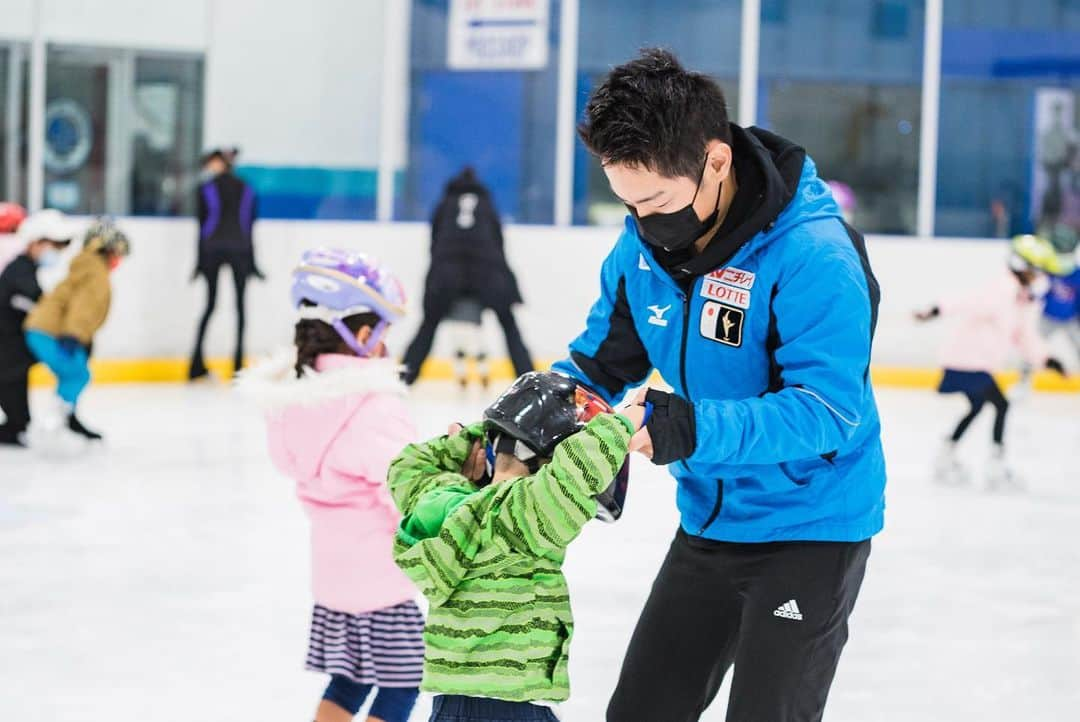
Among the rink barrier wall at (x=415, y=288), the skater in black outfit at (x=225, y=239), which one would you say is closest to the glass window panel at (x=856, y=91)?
the rink barrier wall at (x=415, y=288)

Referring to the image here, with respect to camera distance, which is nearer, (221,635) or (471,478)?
(471,478)

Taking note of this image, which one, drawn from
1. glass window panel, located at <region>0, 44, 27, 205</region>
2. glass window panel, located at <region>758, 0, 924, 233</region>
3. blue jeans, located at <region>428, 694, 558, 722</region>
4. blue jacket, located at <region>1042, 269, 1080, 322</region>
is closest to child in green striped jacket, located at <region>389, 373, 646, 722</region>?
blue jeans, located at <region>428, 694, 558, 722</region>

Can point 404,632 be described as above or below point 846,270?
below

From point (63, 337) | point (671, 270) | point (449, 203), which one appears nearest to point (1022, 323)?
point (449, 203)

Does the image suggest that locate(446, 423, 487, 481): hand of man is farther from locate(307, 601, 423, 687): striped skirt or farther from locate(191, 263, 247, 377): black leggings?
locate(191, 263, 247, 377): black leggings

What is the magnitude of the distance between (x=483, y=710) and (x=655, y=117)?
71 centimetres

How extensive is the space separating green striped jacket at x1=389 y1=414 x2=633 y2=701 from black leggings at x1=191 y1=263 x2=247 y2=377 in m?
8.07

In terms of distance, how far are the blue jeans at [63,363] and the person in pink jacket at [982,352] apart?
3.48 metres

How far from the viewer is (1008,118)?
39.4ft

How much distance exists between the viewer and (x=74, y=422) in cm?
741

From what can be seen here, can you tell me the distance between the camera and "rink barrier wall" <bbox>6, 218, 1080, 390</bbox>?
33.9ft

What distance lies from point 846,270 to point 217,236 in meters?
8.46

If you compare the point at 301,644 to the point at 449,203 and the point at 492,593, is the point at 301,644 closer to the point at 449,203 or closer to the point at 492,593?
the point at 492,593

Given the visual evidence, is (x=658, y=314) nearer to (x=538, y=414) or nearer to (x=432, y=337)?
(x=538, y=414)
